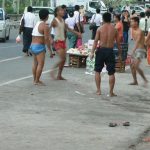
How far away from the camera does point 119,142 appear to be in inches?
313

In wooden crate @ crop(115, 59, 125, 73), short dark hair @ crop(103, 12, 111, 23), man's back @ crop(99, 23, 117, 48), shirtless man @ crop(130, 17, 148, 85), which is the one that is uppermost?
short dark hair @ crop(103, 12, 111, 23)

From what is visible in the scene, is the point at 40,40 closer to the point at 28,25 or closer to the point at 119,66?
the point at 119,66

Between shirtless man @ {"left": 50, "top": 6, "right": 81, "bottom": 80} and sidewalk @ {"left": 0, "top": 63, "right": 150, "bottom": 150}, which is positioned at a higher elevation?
shirtless man @ {"left": 50, "top": 6, "right": 81, "bottom": 80}

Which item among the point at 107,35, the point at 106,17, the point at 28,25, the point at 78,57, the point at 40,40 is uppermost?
the point at 106,17

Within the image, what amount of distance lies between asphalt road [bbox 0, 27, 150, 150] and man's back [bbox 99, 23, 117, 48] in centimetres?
107

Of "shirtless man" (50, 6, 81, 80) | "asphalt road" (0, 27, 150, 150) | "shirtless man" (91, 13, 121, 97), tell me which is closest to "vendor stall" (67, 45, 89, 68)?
"asphalt road" (0, 27, 150, 150)

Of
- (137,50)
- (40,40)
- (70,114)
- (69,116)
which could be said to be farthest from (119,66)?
(69,116)

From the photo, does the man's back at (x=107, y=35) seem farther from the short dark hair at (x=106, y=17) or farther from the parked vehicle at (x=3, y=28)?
the parked vehicle at (x=3, y=28)

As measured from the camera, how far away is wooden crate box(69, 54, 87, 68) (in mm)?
17272

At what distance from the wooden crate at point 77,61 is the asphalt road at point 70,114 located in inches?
71.4

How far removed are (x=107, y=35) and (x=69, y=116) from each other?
2971mm

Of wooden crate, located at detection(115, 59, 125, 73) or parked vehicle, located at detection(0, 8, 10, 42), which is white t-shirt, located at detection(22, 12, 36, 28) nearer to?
wooden crate, located at detection(115, 59, 125, 73)

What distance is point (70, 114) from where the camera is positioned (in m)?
9.88

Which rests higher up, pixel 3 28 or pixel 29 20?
pixel 29 20
